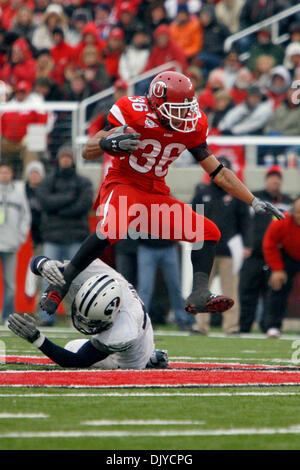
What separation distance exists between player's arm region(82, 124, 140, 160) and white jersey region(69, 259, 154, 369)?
2.52 feet

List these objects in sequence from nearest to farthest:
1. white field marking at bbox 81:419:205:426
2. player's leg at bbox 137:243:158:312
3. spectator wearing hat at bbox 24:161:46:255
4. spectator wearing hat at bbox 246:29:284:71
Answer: white field marking at bbox 81:419:205:426
player's leg at bbox 137:243:158:312
spectator wearing hat at bbox 24:161:46:255
spectator wearing hat at bbox 246:29:284:71

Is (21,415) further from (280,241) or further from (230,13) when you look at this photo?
(230,13)

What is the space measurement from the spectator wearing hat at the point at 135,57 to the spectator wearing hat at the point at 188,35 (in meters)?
0.68

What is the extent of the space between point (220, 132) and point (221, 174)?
6291 millimetres

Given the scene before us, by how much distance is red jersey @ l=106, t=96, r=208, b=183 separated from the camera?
683 centimetres

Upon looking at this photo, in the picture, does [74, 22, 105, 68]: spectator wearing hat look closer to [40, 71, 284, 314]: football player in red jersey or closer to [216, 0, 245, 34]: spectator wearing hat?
[216, 0, 245, 34]: spectator wearing hat

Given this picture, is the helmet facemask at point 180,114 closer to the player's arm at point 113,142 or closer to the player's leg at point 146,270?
the player's arm at point 113,142

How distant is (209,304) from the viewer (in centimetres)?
646

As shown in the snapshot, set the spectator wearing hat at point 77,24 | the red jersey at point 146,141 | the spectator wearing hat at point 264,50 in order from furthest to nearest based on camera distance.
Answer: the spectator wearing hat at point 77,24 → the spectator wearing hat at point 264,50 → the red jersey at point 146,141

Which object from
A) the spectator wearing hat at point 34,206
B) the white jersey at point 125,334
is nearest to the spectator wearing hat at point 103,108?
the spectator wearing hat at point 34,206

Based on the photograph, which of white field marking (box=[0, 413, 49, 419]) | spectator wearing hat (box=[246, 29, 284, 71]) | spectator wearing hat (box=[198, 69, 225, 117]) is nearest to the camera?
white field marking (box=[0, 413, 49, 419])

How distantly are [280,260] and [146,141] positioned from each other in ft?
14.0

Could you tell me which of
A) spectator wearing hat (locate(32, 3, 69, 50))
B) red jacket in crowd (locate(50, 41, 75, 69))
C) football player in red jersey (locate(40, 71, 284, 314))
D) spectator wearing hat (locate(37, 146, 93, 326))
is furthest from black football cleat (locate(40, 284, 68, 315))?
spectator wearing hat (locate(32, 3, 69, 50))

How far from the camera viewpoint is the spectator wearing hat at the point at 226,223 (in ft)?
36.9
